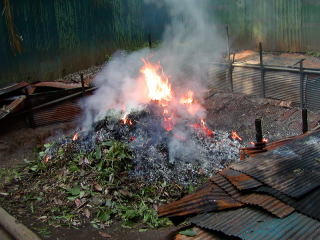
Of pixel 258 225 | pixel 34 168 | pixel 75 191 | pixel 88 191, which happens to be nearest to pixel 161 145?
pixel 88 191

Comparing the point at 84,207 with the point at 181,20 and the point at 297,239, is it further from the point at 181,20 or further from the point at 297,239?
the point at 181,20

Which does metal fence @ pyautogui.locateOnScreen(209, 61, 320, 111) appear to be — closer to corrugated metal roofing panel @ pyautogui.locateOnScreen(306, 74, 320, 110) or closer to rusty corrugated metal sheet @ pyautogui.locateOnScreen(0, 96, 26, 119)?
corrugated metal roofing panel @ pyautogui.locateOnScreen(306, 74, 320, 110)

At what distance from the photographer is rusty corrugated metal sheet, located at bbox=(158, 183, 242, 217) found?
381 centimetres

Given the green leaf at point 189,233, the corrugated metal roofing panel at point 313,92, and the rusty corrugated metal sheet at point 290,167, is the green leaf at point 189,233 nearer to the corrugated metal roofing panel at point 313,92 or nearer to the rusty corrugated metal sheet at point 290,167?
the rusty corrugated metal sheet at point 290,167

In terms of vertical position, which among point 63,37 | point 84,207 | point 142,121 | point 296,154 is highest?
point 63,37

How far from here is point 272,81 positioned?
11977 mm

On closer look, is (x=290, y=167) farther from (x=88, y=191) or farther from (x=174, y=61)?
(x=174, y=61)

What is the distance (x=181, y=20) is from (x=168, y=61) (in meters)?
2.55

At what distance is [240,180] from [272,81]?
→ 861cm

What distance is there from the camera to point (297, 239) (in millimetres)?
3076

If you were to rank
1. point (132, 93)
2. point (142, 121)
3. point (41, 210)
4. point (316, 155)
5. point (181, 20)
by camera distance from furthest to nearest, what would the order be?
point (181, 20), point (132, 93), point (142, 121), point (41, 210), point (316, 155)

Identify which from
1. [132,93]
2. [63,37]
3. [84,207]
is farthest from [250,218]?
[63,37]

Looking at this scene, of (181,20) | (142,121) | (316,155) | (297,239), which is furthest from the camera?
(181,20)

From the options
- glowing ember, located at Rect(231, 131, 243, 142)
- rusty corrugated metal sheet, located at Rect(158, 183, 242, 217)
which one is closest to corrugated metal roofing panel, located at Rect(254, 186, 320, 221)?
rusty corrugated metal sheet, located at Rect(158, 183, 242, 217)
